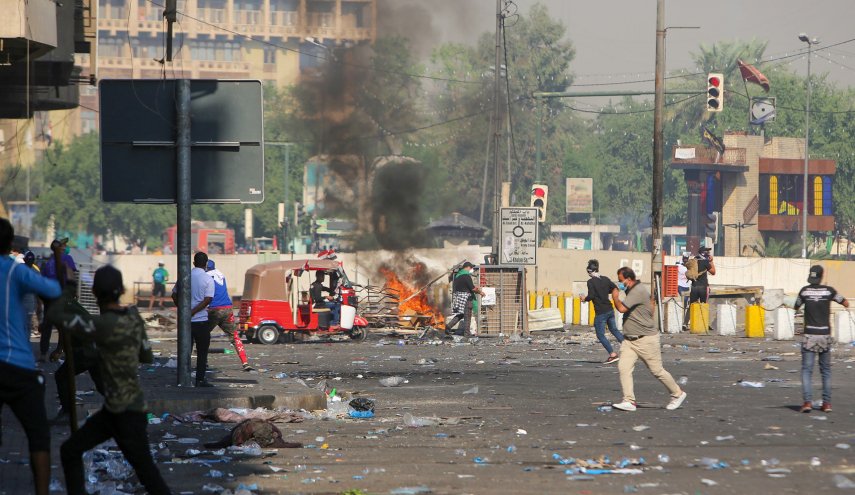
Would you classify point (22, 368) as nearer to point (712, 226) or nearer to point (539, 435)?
point (539, 435)

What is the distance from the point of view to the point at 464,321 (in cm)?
3180

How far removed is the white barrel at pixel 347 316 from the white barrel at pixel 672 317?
8661mm

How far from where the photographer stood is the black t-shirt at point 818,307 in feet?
47.9

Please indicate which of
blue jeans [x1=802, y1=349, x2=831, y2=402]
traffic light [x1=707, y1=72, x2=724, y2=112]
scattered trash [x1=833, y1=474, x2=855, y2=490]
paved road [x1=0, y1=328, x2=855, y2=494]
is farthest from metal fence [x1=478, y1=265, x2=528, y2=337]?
scattered trash [x1=833, y1=474, x2=855, y2=490]

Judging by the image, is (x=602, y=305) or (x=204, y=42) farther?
(x=204, y=42)

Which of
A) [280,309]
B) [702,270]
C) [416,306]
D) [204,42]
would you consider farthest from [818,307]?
[204,42]

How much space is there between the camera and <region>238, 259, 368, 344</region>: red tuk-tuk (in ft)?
97.2

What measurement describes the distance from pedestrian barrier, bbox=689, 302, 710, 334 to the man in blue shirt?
26.4 meters

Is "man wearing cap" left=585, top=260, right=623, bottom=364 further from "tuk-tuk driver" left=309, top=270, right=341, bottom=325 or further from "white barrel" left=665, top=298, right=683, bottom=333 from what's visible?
"white barrel" left=665, top=298, right=683, bottom=333

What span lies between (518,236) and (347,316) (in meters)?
5.39

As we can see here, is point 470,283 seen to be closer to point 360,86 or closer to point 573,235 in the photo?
point 360,86

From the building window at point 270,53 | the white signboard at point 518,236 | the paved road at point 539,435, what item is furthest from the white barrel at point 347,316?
the building window at point 270,53

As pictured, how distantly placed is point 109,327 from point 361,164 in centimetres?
4041

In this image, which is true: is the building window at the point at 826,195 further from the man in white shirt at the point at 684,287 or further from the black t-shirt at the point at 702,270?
the black t-shirt at the point at 702,270
